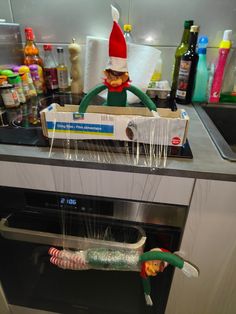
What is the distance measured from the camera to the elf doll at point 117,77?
1.62 ft

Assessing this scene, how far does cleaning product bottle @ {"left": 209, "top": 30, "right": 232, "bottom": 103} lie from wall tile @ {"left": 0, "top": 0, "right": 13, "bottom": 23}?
91 cm

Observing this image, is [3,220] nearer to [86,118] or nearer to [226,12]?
[86,118]

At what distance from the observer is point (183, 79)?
0.83 meters

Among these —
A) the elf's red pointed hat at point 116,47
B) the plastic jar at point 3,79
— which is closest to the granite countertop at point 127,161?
the elf's red pointed hat at point 116,47

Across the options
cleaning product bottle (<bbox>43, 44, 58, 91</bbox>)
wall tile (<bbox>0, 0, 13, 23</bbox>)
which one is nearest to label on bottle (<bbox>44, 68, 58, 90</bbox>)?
cleaning product bottle (<bbox>43, 44, 58, 91</bbox>)

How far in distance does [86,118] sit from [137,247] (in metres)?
0.36

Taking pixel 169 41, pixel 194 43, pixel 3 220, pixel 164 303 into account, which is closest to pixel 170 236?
pixel 164 303

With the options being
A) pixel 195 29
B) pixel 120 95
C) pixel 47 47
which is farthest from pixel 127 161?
pixel 47 47

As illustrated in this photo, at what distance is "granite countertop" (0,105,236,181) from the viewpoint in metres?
0.50

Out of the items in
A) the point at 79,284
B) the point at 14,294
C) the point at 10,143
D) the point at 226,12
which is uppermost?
the point at 226,12

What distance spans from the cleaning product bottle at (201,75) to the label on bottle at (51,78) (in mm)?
599

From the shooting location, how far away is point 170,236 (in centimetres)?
61

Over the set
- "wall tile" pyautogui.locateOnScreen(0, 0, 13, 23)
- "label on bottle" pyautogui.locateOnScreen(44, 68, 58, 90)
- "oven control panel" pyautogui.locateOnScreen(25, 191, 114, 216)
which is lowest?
"oven control panel" pyautogui.locateOnScreen(25, 191, 114, 216)

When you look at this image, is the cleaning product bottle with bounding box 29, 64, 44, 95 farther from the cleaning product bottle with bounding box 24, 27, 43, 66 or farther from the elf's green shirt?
the elf's green shirt
